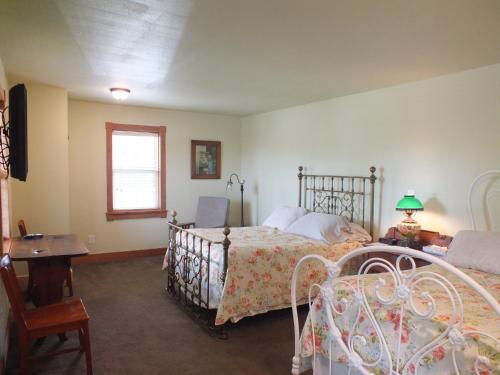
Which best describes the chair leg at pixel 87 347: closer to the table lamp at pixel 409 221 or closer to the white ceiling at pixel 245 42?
the white ceiling at pixel 245 42

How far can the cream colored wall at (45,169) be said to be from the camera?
4.26 m

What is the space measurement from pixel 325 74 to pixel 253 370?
2639 mm

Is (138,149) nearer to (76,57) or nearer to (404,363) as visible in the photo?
(76,57)

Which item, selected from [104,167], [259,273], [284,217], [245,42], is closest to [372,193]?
[284,217]

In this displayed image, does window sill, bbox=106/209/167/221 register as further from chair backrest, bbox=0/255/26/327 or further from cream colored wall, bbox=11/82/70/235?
chair backrest, bbox=0/255/26/327

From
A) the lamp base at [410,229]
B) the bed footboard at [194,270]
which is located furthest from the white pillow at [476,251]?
the bed footboard at [194,270]

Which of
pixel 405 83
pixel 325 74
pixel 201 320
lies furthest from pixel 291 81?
pixel 201 320

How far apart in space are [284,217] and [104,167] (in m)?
2.75

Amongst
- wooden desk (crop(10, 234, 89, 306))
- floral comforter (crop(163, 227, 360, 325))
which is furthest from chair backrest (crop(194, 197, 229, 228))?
wooden desk (crop(10, 234, 89, 306))

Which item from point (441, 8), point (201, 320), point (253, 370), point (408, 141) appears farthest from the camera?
point (408, 141)

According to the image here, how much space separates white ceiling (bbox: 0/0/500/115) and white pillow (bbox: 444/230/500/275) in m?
1.40

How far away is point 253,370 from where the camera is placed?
8.78ft

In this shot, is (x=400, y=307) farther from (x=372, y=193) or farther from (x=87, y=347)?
(x=372, y=193)

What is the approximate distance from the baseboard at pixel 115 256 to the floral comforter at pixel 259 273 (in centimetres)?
215
